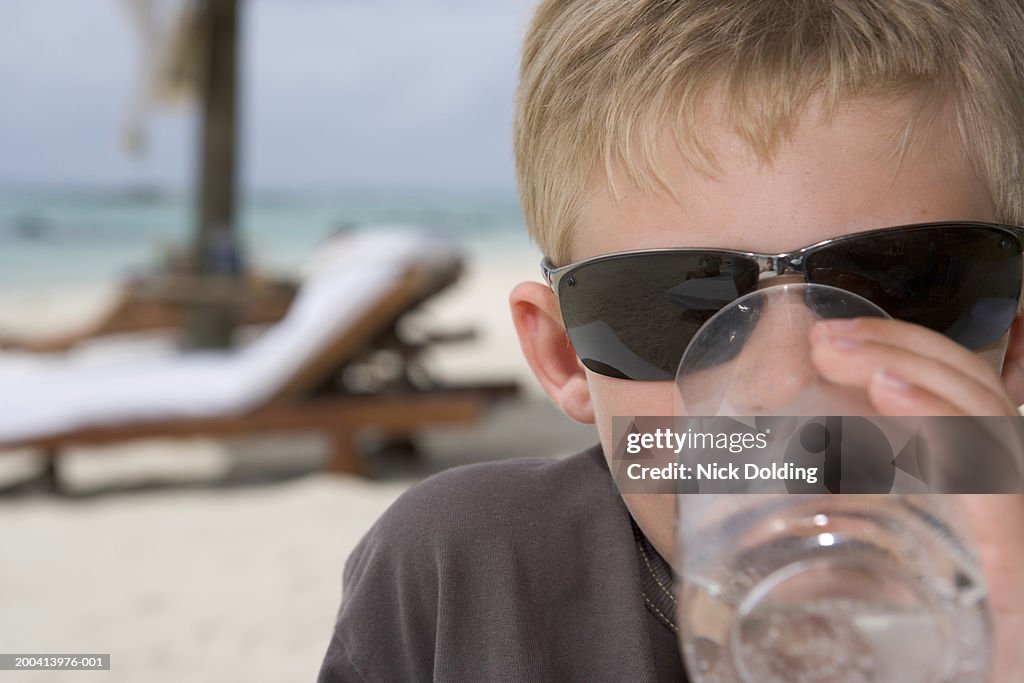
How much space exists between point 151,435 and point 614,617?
4134 millimetres

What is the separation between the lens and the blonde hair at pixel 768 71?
4.10 feet

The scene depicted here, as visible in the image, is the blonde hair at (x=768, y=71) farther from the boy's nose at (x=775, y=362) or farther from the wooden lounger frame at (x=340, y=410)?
the wooden lounger frame at (x=340, y=410)

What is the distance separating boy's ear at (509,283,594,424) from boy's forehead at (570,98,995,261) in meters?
0.29

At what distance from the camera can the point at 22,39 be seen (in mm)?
33344

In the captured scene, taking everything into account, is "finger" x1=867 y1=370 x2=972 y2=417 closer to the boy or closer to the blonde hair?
the boy

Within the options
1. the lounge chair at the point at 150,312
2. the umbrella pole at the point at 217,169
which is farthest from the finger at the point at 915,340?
the umbrella pole at the point at 217,169

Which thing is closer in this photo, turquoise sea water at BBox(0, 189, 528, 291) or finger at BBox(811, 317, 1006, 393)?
finger at BBox(811, 317, 1006, 393)

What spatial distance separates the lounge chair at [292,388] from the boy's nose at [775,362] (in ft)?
14.2

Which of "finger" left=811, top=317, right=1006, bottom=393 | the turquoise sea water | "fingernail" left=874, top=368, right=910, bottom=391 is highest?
the turquoise sea water

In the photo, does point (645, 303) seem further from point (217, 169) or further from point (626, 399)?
point (217, 169)

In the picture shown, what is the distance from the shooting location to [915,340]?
2.86ft

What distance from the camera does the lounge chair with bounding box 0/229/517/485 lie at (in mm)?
5129

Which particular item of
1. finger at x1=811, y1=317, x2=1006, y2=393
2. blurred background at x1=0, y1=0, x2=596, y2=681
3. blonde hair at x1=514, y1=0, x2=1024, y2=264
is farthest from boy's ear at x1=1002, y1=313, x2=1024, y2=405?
blurred background at x1=0, y1=0, x2=596, y2=681

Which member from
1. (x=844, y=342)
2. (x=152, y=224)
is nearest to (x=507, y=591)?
(x=844, y=342)
